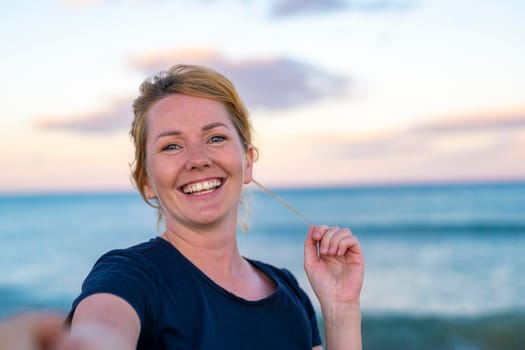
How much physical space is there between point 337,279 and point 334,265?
0.06 m

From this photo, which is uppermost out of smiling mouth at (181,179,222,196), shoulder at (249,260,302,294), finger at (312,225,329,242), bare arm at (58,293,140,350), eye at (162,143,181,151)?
eye at (162,143,181,151)

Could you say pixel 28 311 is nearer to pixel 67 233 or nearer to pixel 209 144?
pixel 209 144

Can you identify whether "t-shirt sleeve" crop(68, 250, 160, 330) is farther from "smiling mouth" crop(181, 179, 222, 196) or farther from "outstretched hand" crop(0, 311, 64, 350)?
"outstretched hand" crop(0, 311, 64, 350)

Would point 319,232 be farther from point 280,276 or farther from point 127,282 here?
point 127,282

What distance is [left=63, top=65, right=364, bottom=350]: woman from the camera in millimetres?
1995

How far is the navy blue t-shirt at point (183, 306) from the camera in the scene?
1.88 meters

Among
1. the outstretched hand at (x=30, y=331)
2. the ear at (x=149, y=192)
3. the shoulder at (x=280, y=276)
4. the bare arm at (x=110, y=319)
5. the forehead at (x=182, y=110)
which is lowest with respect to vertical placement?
the outstretched hand at (x=30, y=331)

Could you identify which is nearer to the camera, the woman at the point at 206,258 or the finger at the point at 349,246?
the woman at the point at 206,258

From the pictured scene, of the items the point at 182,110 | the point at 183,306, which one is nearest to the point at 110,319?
the point at 183,306

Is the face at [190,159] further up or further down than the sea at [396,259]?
further down

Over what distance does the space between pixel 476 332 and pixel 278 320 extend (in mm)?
9031

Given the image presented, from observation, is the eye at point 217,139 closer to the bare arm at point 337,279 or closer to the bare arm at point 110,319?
the bare arm at point 337,279

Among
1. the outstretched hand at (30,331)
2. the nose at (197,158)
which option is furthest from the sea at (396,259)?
the nose at (197,158)

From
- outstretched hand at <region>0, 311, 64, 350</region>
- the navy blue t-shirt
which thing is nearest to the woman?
the navy blue t-shirt
